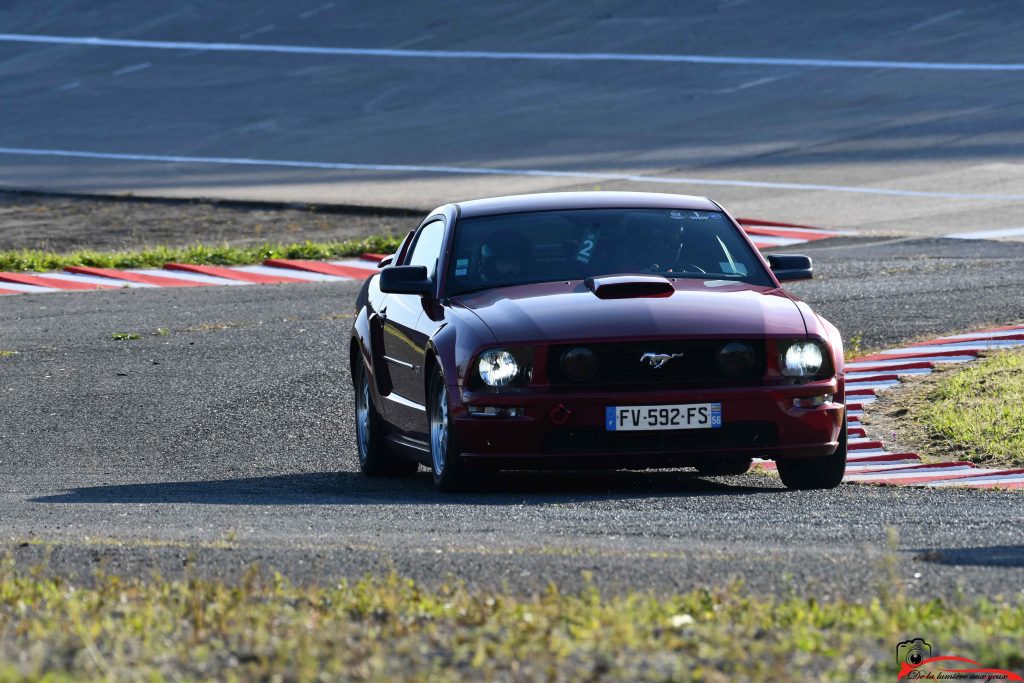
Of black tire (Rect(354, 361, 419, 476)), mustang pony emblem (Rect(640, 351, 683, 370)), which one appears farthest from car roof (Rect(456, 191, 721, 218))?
mustang pony emblem (Rect(640, 351, 683, 370))

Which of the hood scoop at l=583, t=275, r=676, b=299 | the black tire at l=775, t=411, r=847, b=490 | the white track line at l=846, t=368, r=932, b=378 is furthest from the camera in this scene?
the white track line at l=846, t=368, r=932, b=378

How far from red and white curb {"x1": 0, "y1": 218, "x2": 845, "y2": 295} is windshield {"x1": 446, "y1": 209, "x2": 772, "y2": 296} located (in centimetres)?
997

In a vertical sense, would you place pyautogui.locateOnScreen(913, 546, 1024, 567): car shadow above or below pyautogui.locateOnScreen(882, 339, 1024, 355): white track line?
above

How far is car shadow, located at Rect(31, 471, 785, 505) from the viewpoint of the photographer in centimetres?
896

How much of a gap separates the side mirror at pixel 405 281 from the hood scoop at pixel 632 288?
94 centimetres

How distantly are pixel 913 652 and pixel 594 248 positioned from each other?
5508 mm

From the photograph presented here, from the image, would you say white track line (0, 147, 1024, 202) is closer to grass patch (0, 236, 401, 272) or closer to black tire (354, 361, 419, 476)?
grass patch (0, 236, 401, 272)

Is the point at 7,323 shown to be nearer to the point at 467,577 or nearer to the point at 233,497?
the point at 233,497

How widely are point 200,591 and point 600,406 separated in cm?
337

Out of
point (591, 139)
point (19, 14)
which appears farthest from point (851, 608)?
point (19, 14)

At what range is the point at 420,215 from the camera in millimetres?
25359

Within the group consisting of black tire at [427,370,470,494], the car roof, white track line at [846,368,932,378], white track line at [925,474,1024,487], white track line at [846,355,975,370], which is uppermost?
the car roof

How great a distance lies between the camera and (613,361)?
8766mm

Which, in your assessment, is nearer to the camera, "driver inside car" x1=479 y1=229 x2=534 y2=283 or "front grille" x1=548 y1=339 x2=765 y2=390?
"front grille" x1=548 y1=339 x2=765 y2=390
